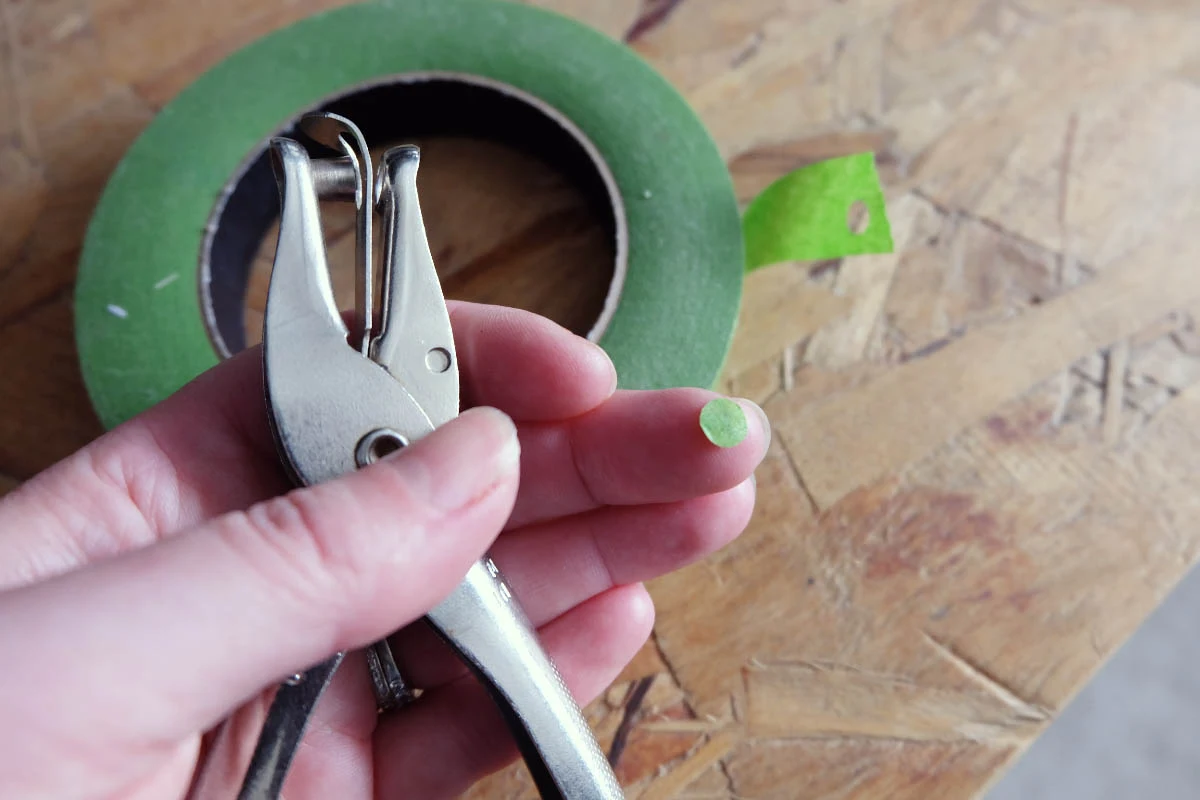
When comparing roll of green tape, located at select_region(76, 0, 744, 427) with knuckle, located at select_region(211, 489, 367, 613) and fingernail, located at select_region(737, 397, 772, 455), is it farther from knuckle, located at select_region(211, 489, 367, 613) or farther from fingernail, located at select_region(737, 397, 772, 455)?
knuckle, located at select_region(211, 489, 367, 613)

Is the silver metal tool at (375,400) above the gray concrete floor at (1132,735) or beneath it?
above

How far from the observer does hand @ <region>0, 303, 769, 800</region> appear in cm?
38

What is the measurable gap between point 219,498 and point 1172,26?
3.36 feet

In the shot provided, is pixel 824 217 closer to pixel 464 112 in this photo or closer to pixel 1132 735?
pixel 464 112

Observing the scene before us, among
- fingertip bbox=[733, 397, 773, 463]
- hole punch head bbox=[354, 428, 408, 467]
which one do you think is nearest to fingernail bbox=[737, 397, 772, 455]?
fingertip bbox=[733, 397, 773, 463]

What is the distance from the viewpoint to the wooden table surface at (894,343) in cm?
65

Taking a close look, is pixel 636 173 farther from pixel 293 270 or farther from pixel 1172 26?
pixel 1172 26

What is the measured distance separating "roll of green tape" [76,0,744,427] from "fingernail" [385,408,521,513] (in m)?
0.26

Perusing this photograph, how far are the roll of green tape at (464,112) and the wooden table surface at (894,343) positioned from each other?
7 cm

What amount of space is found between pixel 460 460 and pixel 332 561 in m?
0.08

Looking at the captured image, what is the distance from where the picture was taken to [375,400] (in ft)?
1.61

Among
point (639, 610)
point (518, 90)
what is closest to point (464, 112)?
point (518, 90)

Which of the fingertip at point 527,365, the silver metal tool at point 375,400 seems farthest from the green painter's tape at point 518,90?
the silver metal tool at point 375,400

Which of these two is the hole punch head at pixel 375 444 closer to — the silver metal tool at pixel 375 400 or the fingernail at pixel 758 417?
the silver metal tool at pixel 375 400
